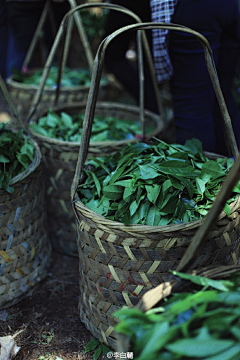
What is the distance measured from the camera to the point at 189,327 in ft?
2.56

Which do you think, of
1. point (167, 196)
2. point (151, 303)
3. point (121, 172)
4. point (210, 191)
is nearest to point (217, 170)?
point (210, 191)

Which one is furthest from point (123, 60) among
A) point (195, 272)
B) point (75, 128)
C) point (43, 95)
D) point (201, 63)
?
point (195, 272)

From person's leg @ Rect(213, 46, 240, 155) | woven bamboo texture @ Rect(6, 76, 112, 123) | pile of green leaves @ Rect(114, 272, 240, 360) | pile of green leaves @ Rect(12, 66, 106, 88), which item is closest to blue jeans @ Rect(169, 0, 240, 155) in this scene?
person's leg @ Rect(213, 46, 240, 155)

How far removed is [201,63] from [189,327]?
1.11 metres

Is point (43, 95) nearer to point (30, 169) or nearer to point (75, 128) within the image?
point (75, 128)

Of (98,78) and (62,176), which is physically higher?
(98,78)

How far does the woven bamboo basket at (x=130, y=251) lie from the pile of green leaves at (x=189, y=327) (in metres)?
0.17

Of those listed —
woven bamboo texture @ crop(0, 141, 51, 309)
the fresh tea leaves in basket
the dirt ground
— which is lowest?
the dirt ground

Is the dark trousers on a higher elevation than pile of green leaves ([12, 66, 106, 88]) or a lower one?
higher

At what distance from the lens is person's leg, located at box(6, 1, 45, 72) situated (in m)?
2.55

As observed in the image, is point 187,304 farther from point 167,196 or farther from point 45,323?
point 45,323

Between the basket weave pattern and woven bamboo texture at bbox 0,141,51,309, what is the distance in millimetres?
295

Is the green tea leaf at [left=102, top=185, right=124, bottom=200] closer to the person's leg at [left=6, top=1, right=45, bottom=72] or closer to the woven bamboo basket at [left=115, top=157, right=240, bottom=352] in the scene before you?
the woven bamboo basket at [left=115, top=157, right=240, bottom=352]

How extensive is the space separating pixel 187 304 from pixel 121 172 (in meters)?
0.53
